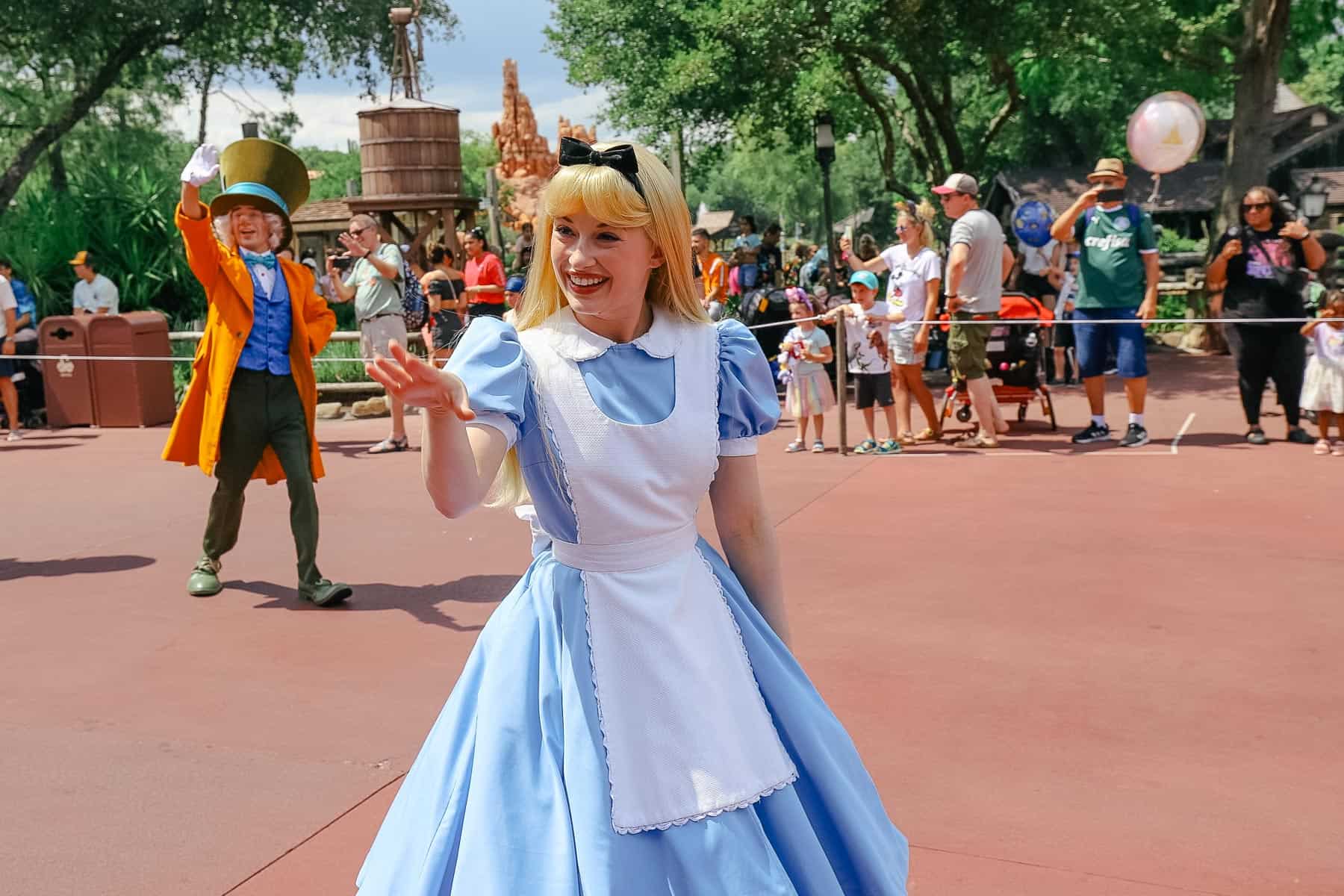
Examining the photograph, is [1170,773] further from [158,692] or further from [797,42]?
[797,42]

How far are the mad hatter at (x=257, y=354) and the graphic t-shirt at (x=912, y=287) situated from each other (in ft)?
15.0

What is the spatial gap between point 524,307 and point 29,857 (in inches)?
82.0

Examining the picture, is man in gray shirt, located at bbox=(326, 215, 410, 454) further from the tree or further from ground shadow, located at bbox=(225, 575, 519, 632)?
the tree

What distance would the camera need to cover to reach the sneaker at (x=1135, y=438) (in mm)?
9047

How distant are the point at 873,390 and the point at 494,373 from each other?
735 centimetres

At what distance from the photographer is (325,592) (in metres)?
→ 5.70

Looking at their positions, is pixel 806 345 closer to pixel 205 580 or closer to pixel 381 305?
pixel 381 305

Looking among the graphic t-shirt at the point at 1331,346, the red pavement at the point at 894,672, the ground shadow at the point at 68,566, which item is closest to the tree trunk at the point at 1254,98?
the graphic t-shirt at the point at 1331,346

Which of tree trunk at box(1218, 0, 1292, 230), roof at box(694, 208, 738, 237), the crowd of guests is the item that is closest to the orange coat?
the crowd of guests

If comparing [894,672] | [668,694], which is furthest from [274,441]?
[668,694]

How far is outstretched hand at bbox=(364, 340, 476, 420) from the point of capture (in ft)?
6.05

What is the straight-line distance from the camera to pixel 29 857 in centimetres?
335

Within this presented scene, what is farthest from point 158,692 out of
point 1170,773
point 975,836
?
point 1170,773

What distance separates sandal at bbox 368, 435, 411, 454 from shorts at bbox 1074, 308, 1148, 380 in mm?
5066
